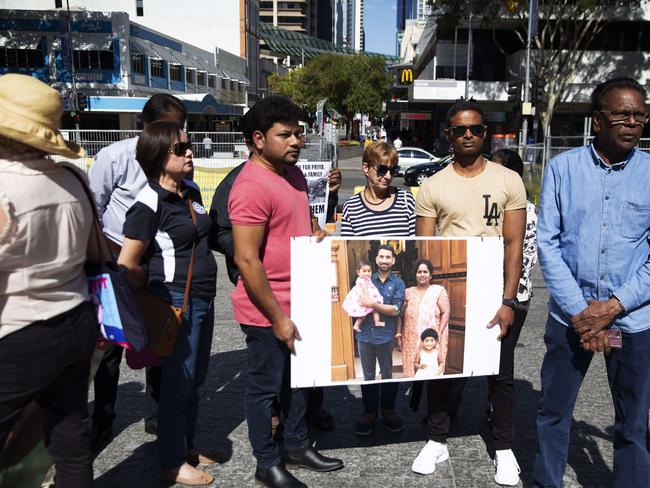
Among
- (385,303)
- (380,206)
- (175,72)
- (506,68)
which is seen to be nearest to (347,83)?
(175,72)

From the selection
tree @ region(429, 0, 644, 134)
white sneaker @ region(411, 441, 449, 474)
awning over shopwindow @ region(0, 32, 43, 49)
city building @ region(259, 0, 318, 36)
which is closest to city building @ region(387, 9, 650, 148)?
tree @ region(429, 0, 644, 134)

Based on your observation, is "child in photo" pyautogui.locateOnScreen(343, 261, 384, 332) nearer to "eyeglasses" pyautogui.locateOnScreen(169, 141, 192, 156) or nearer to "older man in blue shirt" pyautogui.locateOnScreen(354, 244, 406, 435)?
"older man in blue shirt" pyautogui.locateOnScreen(354, 244, 406, 435)

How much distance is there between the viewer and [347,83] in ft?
193

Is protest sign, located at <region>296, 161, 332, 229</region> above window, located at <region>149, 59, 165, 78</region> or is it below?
below

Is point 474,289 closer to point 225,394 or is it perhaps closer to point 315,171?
point 225,394

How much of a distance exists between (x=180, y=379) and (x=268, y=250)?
2.80 ft

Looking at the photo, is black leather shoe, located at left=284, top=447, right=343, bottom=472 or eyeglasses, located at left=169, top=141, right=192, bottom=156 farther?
black leather shoe, located at left=284, top=447, right=343, bottom=472

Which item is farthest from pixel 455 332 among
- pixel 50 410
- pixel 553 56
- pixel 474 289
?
pixel 553 56

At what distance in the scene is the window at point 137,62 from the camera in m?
45.0

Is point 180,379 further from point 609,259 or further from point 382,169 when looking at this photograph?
point 609,259

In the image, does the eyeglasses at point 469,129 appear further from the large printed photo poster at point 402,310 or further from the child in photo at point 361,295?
the child in photo at point 361,295

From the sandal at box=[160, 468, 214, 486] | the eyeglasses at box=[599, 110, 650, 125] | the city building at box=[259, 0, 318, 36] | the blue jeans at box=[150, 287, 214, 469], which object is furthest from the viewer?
the city building at box=[259, 0, 318, 36]

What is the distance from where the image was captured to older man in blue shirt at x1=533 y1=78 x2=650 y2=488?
2773mm

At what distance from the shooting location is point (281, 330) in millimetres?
3176
